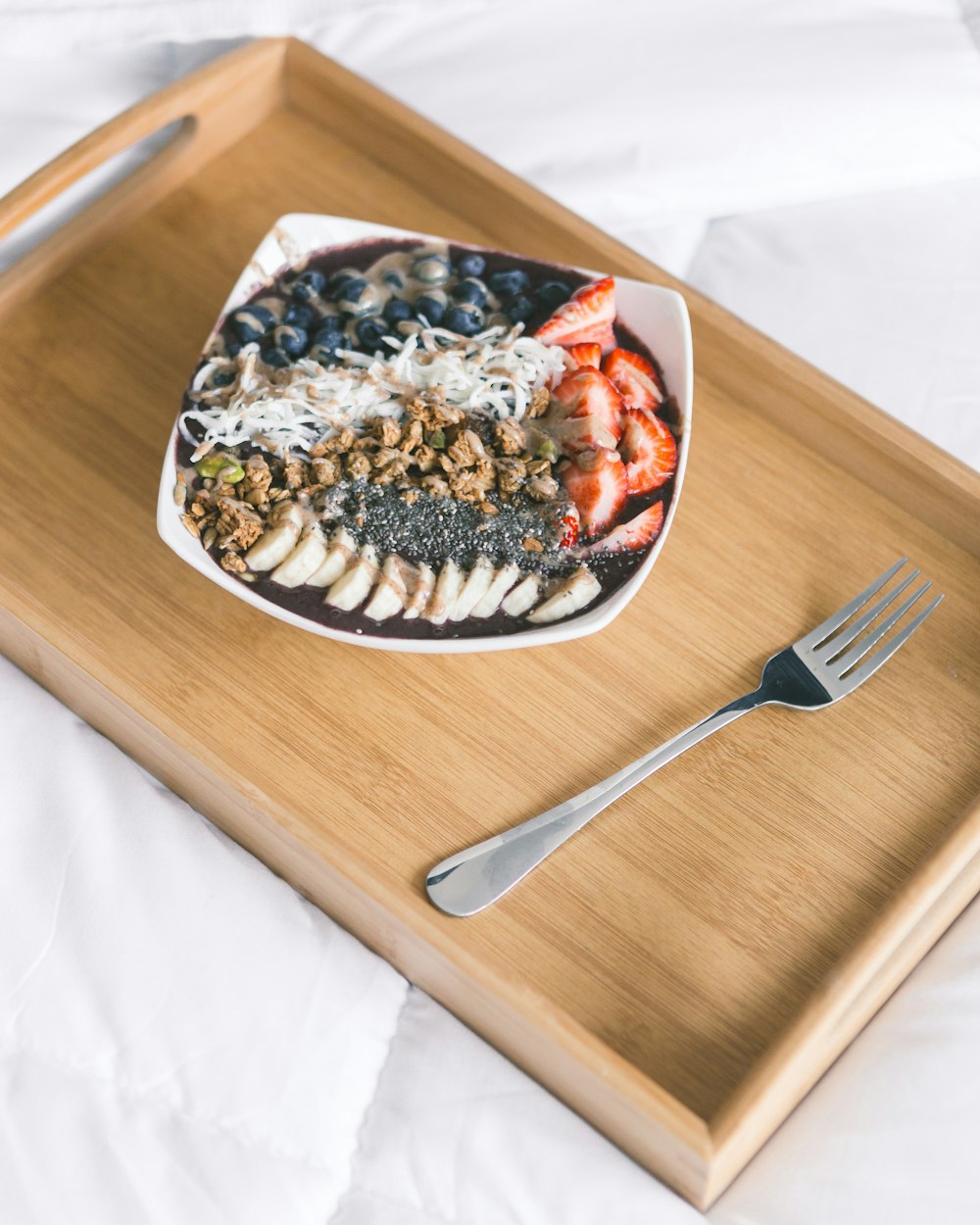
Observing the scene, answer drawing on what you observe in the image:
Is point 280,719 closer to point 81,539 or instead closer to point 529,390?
point 81,539

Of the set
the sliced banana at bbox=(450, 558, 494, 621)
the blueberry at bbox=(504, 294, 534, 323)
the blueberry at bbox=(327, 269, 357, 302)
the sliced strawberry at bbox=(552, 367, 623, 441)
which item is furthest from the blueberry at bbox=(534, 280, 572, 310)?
the sliced banana at bbox=(450, 558, 494, 621)

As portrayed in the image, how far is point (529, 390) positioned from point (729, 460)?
291 millimetres

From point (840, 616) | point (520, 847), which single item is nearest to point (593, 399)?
point (840, 616)

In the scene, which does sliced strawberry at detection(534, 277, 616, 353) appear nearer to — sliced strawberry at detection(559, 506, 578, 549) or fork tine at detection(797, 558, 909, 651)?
sliced strawberry at detection(559, 506, 578, 549)

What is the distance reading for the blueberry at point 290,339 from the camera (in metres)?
1.42

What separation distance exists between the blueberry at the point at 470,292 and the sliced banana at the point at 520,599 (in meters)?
0.37

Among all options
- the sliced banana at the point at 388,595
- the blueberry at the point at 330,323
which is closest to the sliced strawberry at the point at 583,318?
the blueberry at the point at 330,323

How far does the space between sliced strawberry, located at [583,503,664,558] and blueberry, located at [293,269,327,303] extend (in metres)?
0.45

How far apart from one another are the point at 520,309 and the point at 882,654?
1.83 feet

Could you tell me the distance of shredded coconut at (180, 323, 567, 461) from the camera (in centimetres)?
133

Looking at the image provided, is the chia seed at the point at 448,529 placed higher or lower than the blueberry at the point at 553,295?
lower

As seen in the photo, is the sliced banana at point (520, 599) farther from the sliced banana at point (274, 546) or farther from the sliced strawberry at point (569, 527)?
the sliced banana at point (274, 546)

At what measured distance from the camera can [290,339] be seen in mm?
1416

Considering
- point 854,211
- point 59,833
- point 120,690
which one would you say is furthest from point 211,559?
point 854,211
